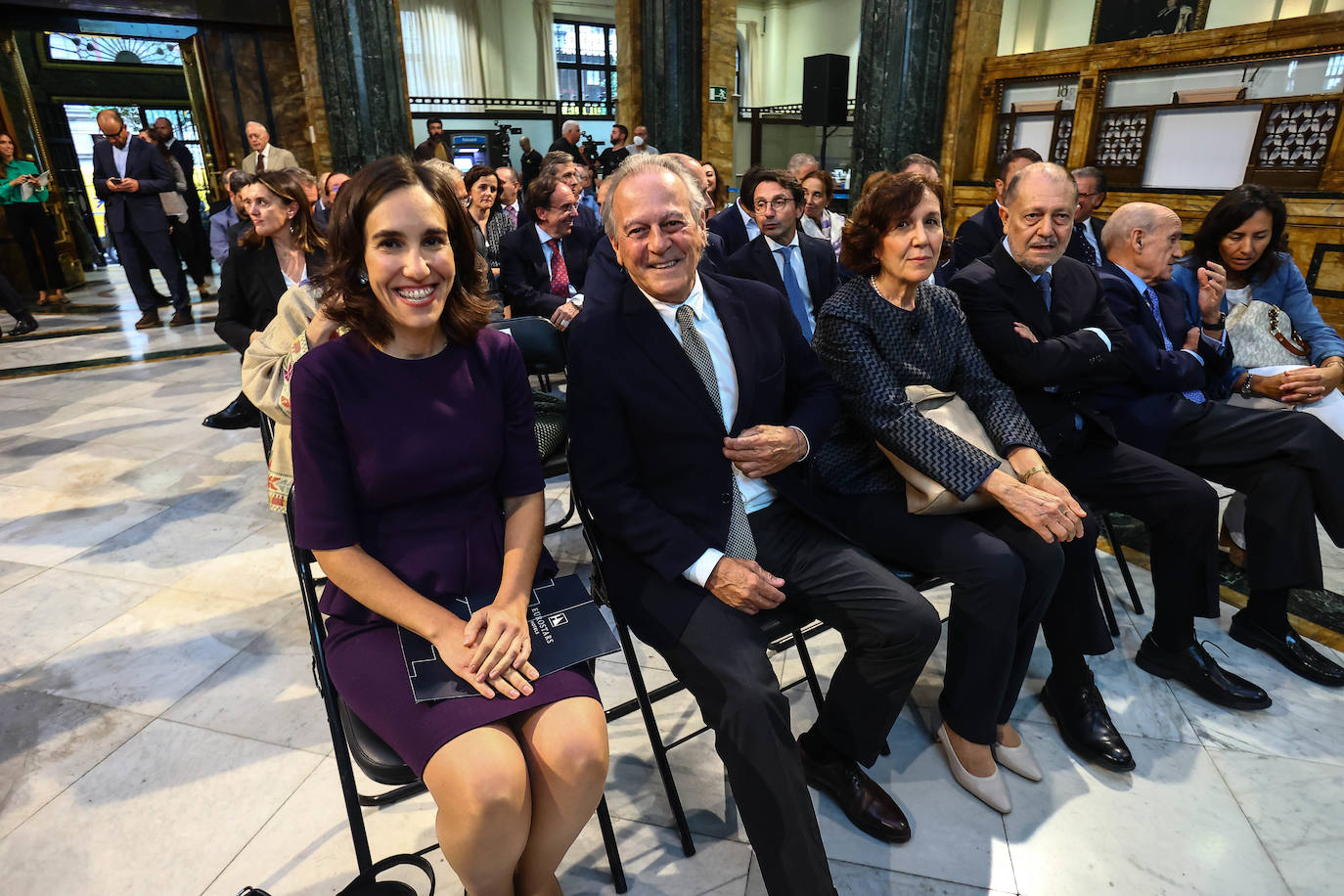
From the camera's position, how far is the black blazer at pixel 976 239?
332cm

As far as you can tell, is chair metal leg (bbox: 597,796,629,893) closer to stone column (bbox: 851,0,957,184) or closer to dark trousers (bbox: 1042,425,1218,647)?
dark trousers (bbox: 1042,425,1218,647)

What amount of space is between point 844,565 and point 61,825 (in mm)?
2050

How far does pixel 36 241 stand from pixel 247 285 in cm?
777

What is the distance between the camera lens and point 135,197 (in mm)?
7207

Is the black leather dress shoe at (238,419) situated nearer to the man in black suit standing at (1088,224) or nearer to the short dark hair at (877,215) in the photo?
the short dark hair at (877,215)

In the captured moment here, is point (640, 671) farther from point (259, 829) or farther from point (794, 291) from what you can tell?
point (794, 291)

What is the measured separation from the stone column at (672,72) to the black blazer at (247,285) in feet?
27.4

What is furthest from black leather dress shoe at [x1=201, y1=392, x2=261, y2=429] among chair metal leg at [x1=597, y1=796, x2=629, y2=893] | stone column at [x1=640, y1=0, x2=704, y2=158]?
stone column at [x1=640, y1=0, x2=704, y2=158]

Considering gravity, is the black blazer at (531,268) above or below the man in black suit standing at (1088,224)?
below

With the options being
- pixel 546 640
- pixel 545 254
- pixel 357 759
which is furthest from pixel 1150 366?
pixel 545 254

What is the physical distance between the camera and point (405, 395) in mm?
1555

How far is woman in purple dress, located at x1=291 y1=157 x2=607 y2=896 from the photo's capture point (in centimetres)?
135

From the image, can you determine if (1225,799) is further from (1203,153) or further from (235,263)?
(1203,153)

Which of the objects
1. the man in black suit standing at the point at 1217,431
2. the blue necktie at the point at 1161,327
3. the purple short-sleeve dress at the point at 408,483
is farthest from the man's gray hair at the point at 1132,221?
the purple short-sleeve dress at the point at 408,483
